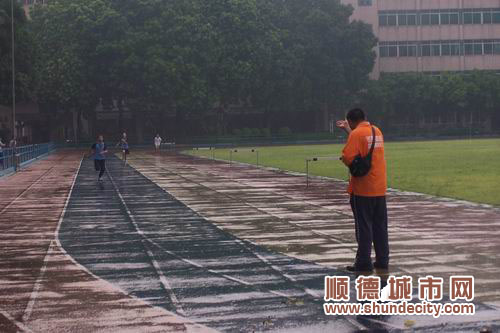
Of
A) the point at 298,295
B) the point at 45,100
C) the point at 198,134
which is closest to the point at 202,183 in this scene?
the point at 298,295

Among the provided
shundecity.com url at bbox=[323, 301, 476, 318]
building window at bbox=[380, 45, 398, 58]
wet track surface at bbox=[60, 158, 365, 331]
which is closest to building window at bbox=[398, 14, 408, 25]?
building window at bbox=[380, 45, 398, 58]

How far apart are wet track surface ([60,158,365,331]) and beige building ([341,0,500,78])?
3347 inches

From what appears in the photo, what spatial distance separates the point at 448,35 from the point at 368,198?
3723 inches

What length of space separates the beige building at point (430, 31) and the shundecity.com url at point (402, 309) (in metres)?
93.2

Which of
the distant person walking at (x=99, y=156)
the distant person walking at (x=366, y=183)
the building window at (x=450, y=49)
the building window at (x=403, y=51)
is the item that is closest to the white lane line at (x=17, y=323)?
the distant person walking at (x=366, y=183)

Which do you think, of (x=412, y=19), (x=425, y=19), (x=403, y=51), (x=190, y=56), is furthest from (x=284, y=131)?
(x=425, y=19)

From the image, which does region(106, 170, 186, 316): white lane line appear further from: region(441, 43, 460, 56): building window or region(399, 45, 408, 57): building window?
region(441, 43, 460, 56): building window

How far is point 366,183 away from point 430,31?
308ft

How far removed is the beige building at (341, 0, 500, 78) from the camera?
9906 centimetres

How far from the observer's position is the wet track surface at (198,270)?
7.85 meters

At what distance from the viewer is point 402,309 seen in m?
7.74

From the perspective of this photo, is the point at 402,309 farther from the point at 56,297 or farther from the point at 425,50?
the point at 425,50

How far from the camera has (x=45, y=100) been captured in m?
80.8

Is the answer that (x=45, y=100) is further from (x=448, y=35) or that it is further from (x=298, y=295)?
(x=298, y=295)
